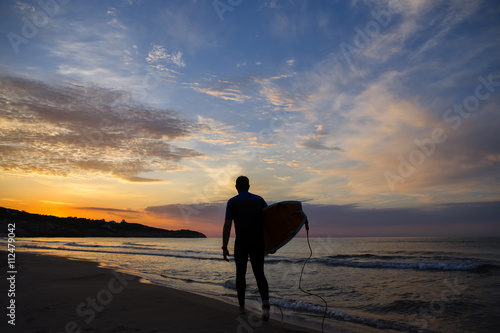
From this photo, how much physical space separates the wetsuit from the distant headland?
81887mm

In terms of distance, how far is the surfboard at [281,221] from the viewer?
17.4 feet

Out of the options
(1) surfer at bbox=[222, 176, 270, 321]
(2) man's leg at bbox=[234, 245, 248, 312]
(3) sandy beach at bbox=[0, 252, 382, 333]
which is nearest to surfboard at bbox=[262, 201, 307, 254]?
(1) surfer at bbox=[222, 176, 270, 321]

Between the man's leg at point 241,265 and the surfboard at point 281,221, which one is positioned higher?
the surfboard at point 281,221

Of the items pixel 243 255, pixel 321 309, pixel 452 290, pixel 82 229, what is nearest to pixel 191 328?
pixel 243 255

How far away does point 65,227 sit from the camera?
3927 inches

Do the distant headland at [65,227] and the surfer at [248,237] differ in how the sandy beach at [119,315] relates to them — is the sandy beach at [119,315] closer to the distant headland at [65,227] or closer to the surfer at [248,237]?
the surfer at [248,237]

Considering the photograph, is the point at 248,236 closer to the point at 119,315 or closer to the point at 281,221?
the point at 281,221

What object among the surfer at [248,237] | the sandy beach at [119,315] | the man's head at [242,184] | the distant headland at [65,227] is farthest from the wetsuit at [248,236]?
the distant headland at [65,227]

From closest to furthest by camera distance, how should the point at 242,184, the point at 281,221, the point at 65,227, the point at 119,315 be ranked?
1. the point at 119,315
2. the point at 242,184
3. the point at 281,221
4. the point at 65,227

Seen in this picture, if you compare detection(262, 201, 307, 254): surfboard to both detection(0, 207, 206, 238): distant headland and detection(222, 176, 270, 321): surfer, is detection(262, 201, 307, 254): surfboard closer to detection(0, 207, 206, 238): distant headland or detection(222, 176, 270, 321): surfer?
detection(222, 176, 270, 321): surfer

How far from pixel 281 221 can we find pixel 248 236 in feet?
3.24

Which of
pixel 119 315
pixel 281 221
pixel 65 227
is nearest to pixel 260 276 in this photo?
pixel 281 221

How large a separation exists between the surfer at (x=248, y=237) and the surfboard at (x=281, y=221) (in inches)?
22.9

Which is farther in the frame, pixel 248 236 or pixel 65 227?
pixel 65 227
